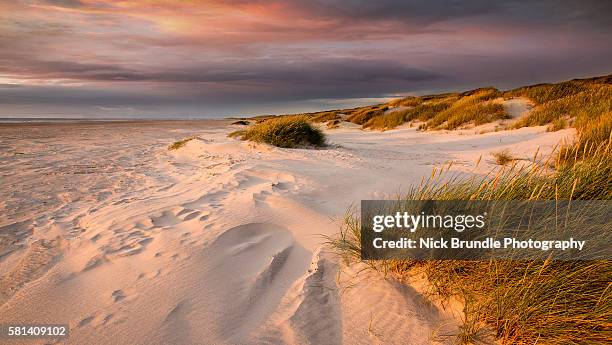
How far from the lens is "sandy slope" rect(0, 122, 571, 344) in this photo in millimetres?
1887

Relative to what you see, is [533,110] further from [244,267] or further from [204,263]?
[204,263]

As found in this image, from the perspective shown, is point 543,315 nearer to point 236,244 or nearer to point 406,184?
point 236,244

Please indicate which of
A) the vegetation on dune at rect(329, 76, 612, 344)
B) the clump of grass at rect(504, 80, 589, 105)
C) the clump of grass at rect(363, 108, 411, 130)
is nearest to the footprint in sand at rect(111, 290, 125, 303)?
the vegetation on dune at rect(329, 76, 612, 344)

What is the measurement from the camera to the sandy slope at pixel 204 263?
1.89 m

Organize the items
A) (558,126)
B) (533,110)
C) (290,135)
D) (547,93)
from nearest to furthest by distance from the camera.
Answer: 1. (558,126)
2. (290,135)
3. (533,110)
4. (547,93)

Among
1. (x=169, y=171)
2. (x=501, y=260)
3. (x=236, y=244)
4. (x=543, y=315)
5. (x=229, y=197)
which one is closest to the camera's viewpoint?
(x=543, y=315)

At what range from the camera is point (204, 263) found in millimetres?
2533

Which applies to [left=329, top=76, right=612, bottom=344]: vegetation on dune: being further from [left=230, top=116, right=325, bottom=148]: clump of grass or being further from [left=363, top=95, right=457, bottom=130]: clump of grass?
[left=363, top=95, right=457, bottom=130]: clump of grass

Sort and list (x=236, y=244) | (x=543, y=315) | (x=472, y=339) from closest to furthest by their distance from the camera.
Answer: (x=543, y=315) → (x=472, y=339) → (x=236, y=244)

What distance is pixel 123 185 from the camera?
546 centimetres

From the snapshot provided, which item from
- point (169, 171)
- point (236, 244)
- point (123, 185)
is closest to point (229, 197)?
point (236, 244)

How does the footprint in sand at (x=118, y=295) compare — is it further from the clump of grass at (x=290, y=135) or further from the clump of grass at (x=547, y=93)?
the clump of grass at (x=547, y=93)

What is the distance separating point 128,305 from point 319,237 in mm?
1524

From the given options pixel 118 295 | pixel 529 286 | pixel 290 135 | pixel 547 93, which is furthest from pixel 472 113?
pixel 118 295
